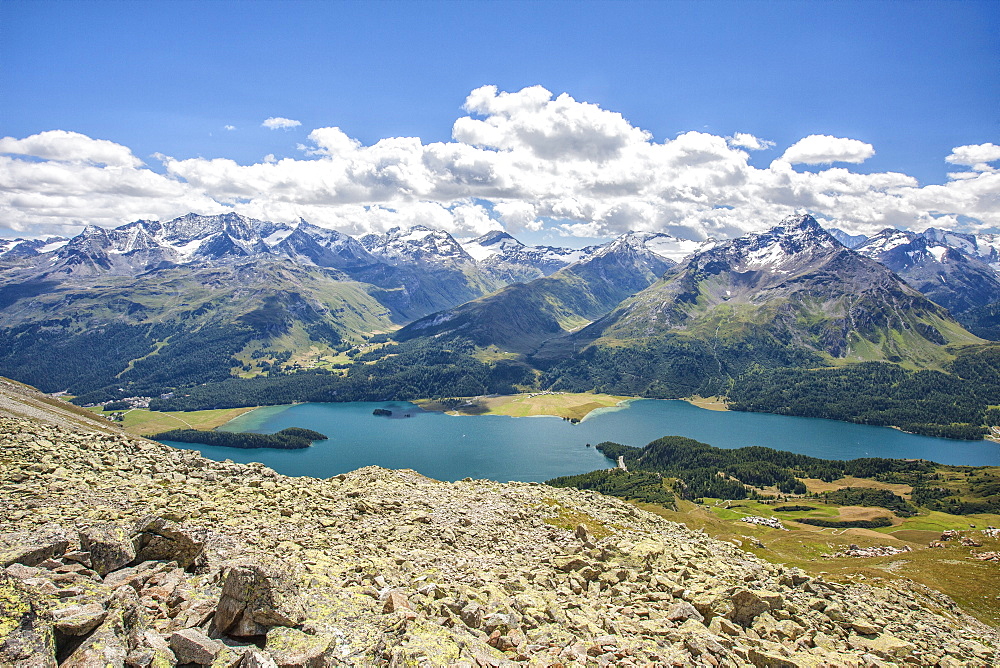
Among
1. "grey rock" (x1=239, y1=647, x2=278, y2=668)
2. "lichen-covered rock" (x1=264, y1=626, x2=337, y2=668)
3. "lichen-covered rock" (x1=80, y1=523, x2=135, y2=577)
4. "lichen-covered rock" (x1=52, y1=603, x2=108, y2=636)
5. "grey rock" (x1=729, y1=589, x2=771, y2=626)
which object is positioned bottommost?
"grey rock" (x1=729, y1=589, x2=771, y2=626)

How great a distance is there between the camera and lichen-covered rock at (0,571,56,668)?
40.0ft

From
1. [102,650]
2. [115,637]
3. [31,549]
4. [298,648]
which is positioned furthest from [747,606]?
[31,549]

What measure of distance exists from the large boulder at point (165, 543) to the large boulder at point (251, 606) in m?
5.69

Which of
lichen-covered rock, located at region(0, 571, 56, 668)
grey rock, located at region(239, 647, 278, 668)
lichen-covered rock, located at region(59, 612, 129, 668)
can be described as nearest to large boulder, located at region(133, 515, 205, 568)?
lichen-covered rock, located at region(0, 571, 56, 668)

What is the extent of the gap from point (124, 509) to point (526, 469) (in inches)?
5547

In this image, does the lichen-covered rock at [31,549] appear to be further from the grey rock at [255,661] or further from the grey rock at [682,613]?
the grey rock at [682,613]

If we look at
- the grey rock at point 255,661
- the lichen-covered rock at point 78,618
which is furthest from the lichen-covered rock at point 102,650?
the grey rock at point 255,661

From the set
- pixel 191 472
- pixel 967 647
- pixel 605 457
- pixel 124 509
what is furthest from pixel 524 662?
pixel 605 457

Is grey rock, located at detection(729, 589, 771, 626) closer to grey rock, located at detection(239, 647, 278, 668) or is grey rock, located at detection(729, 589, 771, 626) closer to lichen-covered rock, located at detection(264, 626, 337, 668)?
lichen-covered rock, located at detection(264, 626, 337, 668)

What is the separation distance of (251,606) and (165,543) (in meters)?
7.27

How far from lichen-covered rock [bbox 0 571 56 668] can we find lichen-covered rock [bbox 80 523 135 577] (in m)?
5.82

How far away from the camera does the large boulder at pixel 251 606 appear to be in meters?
16.7

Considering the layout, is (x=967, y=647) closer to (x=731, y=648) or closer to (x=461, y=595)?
(x=731, y=648)

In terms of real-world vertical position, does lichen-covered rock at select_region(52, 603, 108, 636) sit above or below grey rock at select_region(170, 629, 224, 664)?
above
